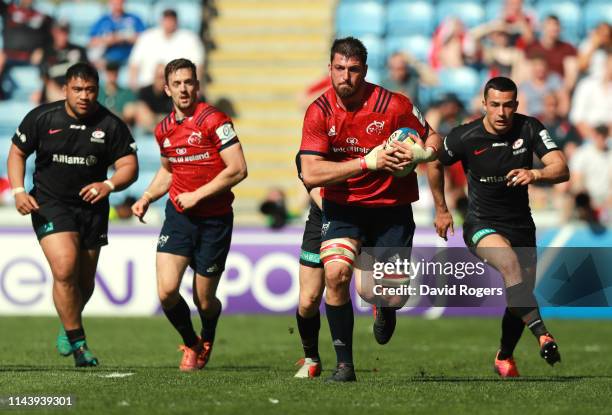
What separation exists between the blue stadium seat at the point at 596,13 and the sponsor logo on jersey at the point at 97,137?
43.7 ft

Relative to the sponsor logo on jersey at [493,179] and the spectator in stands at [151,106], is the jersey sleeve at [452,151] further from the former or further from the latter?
the spectator in stands at [151,106]

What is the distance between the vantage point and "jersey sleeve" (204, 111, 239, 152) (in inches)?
403

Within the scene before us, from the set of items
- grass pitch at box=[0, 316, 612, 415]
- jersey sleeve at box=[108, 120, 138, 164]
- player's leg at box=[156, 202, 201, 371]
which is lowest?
grass pitch at box=[0, 316, 612, 415]

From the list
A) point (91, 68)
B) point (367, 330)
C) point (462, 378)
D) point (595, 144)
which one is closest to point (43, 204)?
point (91, 68)

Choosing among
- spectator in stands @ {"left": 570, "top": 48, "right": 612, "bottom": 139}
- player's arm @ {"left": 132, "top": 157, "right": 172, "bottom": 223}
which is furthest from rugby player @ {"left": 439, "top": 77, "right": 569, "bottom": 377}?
spectator in stands @ {"left": 570, "top": 48, "right": 612, "bottom": 139}

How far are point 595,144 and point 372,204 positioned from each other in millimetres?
10015

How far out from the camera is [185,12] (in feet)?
73.6

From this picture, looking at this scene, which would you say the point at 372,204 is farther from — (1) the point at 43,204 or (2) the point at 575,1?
(2) the point at 575,1

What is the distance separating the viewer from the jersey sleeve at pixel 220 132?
10.2 m

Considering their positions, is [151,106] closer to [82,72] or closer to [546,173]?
[82,72]

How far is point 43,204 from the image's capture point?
35.1ft

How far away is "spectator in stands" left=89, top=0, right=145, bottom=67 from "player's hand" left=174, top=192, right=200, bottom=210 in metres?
11.5

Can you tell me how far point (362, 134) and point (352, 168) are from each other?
407mm

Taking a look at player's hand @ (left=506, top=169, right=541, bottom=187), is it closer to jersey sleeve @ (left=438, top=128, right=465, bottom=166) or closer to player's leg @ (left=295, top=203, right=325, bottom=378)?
jersey sleeve @ (left=438, top=128, right=465, bottom=166)
